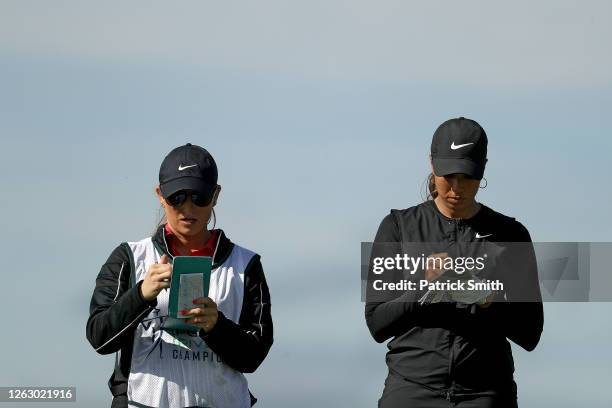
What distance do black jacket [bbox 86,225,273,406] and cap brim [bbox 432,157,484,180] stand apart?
4.76 feet

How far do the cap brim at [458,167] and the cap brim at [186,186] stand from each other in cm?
164

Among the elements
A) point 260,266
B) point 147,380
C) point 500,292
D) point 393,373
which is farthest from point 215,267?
point 500,292

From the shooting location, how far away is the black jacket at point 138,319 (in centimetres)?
870

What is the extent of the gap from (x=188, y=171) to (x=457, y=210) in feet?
6.37

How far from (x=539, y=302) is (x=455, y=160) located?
3.83ft

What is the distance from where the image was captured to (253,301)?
9.12m

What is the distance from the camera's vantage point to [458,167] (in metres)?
9.17

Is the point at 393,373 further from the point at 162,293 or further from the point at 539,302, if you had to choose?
the point at 162,293

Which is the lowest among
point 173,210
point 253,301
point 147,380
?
point 147,380

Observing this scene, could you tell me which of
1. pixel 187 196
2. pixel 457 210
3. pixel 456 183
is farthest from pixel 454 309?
pixel 187 196


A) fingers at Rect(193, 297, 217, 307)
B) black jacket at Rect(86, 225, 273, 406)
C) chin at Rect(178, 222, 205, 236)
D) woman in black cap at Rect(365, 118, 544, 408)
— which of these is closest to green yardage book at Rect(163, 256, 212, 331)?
fingers at Rect(193, 297, 217, 307)

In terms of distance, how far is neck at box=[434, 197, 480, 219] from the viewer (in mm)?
9336

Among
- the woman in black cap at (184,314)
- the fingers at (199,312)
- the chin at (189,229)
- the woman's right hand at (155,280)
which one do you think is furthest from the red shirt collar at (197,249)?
the fingers at (199,312)

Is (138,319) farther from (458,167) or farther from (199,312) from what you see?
(458,167)
